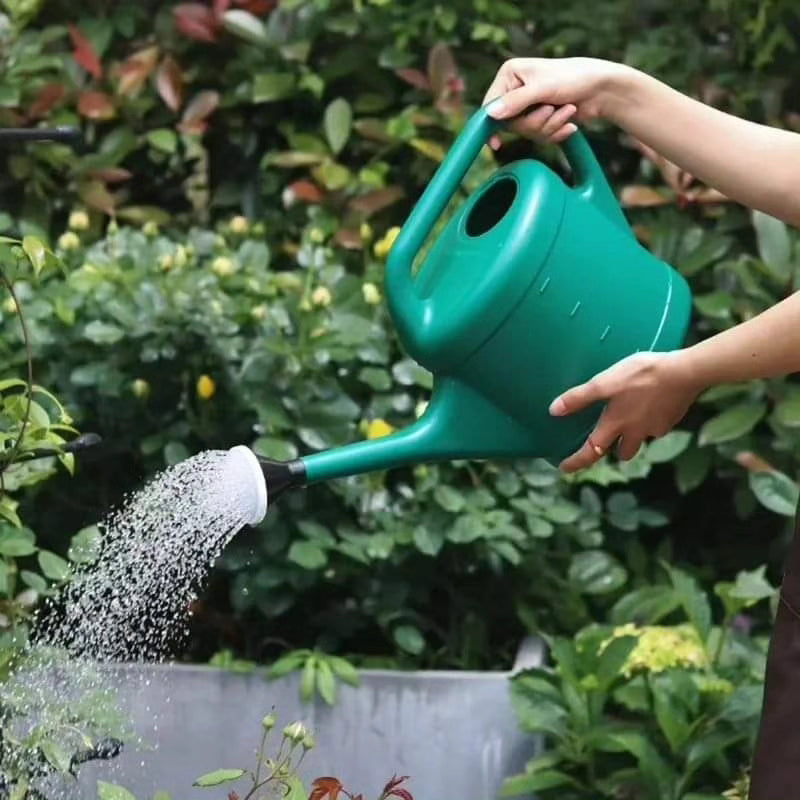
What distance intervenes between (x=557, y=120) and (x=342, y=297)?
1.06 meters

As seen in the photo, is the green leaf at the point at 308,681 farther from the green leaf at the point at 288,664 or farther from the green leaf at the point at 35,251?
the green leaf at the point at 35,251

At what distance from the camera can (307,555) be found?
Result: 258 cm

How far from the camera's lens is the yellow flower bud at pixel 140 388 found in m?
2.69

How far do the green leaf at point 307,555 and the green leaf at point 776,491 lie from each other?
74 centimetres

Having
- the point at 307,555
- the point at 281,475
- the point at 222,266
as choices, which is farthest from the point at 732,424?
the point at 281,475

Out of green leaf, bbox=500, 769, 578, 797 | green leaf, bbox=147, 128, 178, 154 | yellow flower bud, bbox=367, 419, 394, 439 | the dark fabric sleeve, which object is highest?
the dark fabric sleeve

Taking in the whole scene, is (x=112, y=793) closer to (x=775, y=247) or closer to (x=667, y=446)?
(x=667, y=446)

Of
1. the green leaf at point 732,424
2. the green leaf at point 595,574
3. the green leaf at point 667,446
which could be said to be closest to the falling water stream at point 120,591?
the green leaf at point 595,574

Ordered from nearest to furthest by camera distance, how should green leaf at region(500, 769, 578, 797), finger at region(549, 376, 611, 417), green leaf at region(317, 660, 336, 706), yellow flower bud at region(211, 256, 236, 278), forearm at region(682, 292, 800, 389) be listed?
forearm at region(682, 292, 800, 389)
finger at region(549, 376, 611, 417)
green leaf at region(500, 769, 578, 797)
green leaf at region(317, 660, 336, 706)
yellow flower bud at region(211, 256, 236, 278)

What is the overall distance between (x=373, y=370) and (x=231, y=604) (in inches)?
18.9

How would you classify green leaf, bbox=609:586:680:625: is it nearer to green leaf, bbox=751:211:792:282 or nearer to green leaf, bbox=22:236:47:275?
green leaf, bbox=751:211:792:282

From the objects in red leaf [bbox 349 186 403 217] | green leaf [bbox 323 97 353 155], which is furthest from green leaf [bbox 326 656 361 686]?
green leaf [bbox 323 97 353 155]

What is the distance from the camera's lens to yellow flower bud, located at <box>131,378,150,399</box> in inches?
106

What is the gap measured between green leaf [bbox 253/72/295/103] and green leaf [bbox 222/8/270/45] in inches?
2.8
